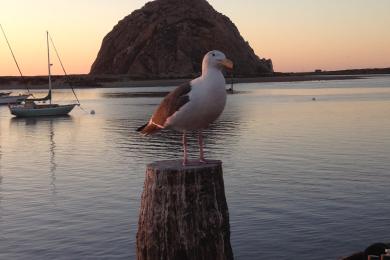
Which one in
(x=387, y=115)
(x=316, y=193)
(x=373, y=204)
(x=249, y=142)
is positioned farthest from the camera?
(x=387, y=115)

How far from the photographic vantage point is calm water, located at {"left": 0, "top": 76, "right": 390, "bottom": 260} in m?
16.4

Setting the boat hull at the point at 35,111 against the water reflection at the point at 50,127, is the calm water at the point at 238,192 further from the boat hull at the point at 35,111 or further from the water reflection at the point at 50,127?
the boat hull at the point at 35,111

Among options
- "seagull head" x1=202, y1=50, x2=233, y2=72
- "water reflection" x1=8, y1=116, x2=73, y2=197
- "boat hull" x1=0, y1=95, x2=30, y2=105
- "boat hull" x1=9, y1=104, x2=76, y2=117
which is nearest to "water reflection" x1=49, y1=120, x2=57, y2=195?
"water reflection" x1=8, y1=116, x2=73, y2=197

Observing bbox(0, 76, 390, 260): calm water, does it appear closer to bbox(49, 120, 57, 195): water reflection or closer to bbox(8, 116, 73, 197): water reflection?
bbox(49, 120, 57, 195): water reflection

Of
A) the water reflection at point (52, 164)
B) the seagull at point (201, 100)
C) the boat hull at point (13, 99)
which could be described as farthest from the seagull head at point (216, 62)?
the boat hull at point (13, 99)

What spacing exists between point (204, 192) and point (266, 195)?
49.9 feet

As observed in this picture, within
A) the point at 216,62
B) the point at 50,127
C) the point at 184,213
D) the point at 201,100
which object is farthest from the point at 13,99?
the point at 184,213

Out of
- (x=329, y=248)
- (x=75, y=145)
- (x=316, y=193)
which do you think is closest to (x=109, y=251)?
(x=329, y=248)

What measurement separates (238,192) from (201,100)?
1541 centimetres

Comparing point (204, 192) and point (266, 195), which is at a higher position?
point (204, 192)

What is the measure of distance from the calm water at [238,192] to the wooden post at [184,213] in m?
8.86

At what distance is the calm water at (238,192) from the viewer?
16438mm

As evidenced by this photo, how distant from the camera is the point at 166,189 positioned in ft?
22.4

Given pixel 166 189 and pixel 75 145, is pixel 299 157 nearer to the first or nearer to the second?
pixel 75 145
